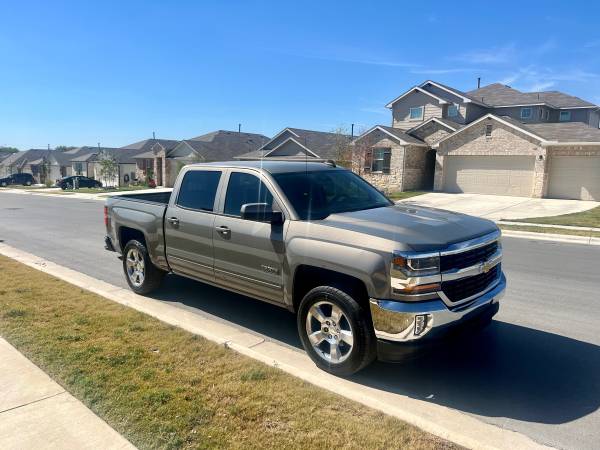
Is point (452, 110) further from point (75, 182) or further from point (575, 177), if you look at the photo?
point (75, 182)

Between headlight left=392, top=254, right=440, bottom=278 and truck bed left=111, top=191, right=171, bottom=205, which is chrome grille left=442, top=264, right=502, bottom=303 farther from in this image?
truck bed left=111, top=191, right=171, bottom=205

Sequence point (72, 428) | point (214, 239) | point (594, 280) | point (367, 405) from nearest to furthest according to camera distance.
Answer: point (72, 428)
point (367, 405)
point (214, 239)
point (594, 280)

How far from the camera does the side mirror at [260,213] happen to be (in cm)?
435

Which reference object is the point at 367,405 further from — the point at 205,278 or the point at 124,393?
the point at 205,278

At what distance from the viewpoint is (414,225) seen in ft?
13.2

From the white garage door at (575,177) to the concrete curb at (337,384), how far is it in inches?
972

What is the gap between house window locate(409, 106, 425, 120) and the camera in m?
34.2

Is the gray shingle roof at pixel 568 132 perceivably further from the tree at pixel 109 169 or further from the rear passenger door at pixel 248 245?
the tree at pixel 109 169

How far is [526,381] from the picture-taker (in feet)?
13.2

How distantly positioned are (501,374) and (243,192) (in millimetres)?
3124

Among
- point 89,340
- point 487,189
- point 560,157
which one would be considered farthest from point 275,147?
point 89,340

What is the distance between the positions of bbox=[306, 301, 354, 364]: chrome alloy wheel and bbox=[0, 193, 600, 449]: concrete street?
318mm

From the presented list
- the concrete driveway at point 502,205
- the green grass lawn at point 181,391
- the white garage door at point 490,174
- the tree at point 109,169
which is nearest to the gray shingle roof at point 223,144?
the tree at point 109,169

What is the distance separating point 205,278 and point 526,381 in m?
3.50
